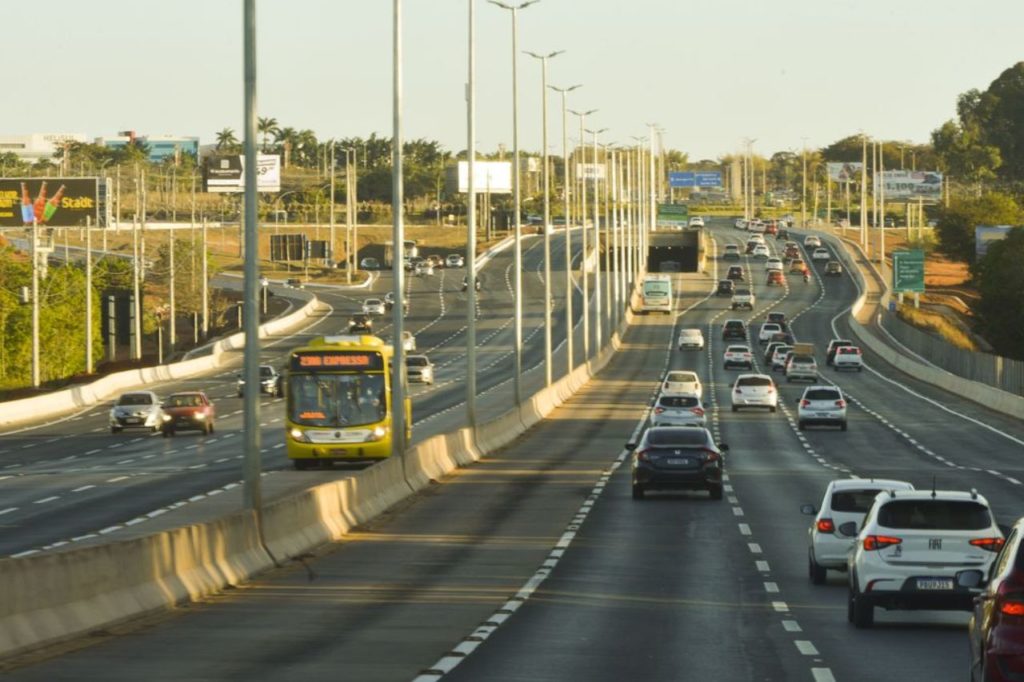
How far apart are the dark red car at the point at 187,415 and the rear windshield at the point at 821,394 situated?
20.6m

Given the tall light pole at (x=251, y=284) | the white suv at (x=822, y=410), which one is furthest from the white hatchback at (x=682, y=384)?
the tall light pole at (x=251, y=284)

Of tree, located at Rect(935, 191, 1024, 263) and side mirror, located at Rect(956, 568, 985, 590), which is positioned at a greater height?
tree, located at Rect(935, 191, 1024, 263)

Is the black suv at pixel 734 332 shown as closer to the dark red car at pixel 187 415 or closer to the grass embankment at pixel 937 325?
the grass embankment at pixel 937 325

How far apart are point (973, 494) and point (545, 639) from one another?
4.92m

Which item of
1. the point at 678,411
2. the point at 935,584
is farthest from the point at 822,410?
the point at 935,584

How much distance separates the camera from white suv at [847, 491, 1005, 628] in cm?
1959

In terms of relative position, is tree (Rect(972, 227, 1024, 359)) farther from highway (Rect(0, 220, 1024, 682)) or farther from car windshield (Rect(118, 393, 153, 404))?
highway (Rect(0, 220, 1024, 682))

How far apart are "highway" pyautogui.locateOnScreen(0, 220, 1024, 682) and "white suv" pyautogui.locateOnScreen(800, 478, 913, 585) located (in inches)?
13.1

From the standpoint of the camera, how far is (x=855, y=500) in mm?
26094

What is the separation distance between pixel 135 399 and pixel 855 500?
162 feet

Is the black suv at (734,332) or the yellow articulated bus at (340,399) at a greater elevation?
the yellow articulated bus at (340,399)

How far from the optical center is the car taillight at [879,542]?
65.0 feet

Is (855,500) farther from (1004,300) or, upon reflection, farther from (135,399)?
(1004,300)

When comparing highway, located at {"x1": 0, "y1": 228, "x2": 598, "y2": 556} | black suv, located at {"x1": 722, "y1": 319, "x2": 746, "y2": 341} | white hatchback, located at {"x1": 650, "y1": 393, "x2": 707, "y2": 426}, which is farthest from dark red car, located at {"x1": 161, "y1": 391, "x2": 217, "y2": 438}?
black suv, located at {"x1": 722, "y1": 319, "x2": 746, "y2": 341}
